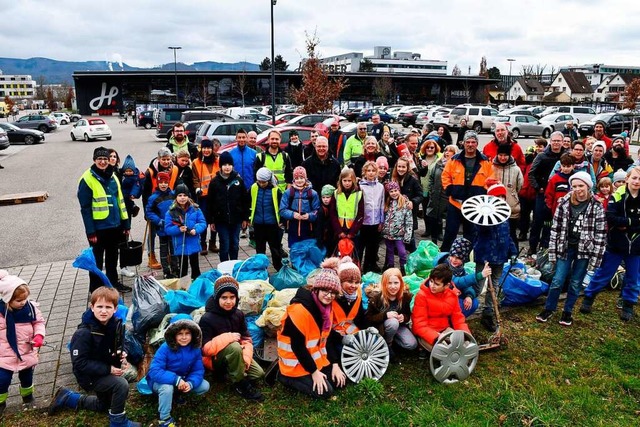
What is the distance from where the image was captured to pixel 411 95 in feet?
213

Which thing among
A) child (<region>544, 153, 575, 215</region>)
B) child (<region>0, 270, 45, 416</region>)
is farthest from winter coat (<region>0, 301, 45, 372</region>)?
child (<region>544, 153, 575, 215</region>)

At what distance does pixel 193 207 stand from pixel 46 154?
2103 cm

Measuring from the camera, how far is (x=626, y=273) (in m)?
5.81

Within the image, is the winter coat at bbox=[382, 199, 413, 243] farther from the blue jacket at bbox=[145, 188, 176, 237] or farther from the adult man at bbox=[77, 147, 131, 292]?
the adult man at bbox=[77, 147, 131, 292]

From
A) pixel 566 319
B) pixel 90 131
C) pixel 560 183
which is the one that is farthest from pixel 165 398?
pixel 90 131

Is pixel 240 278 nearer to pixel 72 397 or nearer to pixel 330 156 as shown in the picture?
pixel 72 397

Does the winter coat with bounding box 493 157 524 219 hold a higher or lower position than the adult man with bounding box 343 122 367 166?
lower

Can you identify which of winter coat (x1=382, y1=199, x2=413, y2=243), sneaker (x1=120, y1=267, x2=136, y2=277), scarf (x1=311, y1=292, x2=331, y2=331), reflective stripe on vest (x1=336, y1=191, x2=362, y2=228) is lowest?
sneaker (x1=120, y1=267, x2=136, y2=277)

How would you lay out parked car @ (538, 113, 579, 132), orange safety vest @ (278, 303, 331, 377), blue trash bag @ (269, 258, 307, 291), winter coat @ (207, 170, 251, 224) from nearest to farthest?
orange safety vest @ (278, 303, 331, 377), blue trash bag @ (269, 258, 307, 291), winter coat @ (207, 170, 251, 224), parked car @ (538, 113, 579, 132)

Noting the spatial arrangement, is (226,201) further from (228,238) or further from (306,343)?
(306,343)

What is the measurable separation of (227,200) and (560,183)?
5049mm

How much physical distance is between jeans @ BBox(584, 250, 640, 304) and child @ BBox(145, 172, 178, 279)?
5.61 m

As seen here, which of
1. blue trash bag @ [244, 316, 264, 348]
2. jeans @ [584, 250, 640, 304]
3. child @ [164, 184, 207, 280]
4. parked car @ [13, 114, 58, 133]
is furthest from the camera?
parked car @ [13, 114, 58, 133]

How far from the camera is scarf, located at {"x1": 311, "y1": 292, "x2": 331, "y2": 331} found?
4203mm
